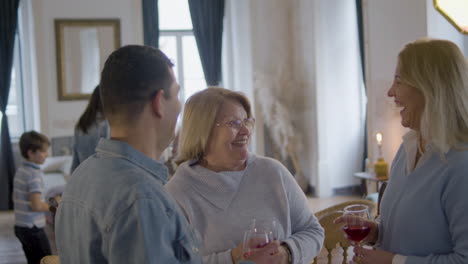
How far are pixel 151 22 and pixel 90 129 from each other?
16.5 ft

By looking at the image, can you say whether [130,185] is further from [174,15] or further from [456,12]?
[174,15]

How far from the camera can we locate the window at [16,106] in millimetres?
8078

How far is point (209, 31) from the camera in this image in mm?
8477

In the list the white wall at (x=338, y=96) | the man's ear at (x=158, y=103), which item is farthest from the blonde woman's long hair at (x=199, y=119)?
the white wall at (x=338, y=96)

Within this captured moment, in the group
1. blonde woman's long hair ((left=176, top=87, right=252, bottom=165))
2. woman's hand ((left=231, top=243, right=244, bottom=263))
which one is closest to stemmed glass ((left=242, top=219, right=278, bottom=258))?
woman's hand ((left=231, top=243, right=244, bottom=263))

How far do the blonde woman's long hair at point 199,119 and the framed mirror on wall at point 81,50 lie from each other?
6.12 meters

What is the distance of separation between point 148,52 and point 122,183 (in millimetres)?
311

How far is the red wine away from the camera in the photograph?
1766 millimetres

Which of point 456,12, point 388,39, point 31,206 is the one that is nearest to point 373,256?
point 456,12

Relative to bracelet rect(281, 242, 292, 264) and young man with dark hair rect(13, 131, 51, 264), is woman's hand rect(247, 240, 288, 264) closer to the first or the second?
bracelet rect(281, 242, 292, 264)

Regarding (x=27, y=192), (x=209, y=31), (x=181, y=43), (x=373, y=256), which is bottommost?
(x=27, y=192)

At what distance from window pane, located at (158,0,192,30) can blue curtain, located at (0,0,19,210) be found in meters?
2.23

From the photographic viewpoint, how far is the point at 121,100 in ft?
3.90

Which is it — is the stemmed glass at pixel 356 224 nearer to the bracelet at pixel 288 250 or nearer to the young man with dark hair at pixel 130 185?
the bracelet at pixel 288 250
